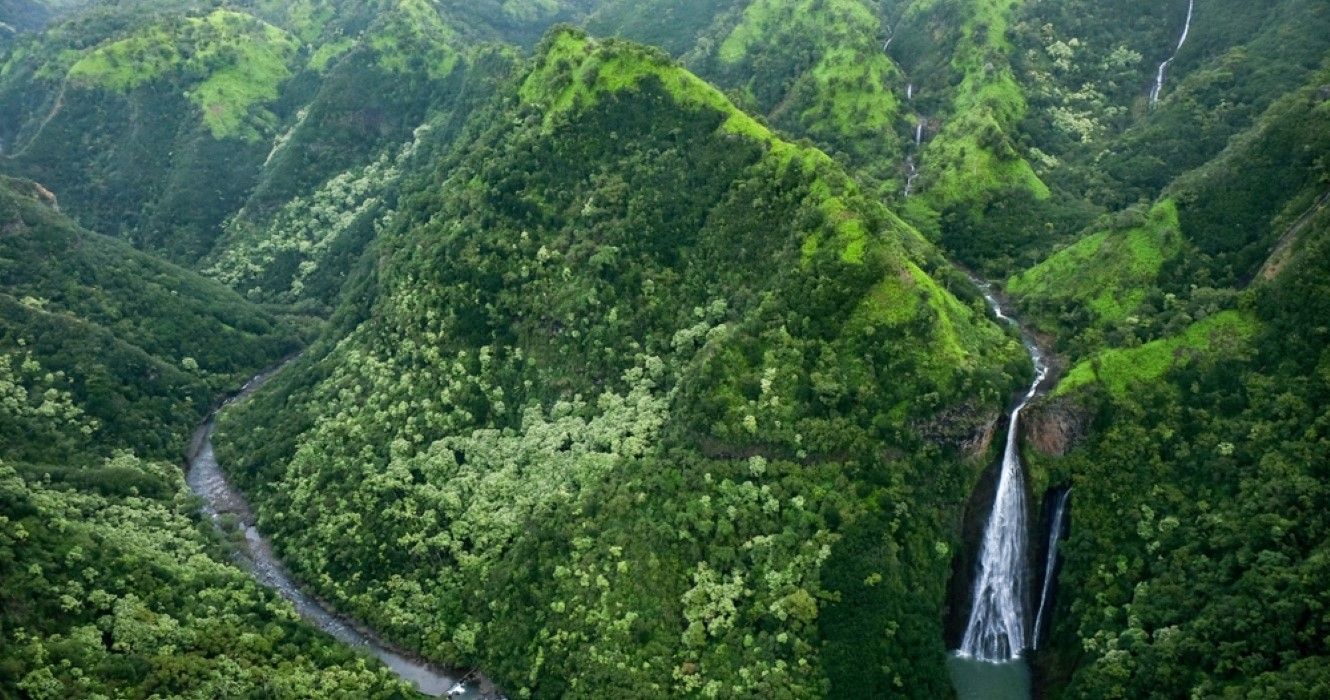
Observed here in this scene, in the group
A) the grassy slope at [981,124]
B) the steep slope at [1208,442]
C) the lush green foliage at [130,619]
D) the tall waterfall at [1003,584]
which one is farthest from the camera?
the grassy slope at [981,124]

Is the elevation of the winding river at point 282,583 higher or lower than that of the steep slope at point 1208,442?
lower

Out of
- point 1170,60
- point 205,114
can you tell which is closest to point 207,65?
point 205,114

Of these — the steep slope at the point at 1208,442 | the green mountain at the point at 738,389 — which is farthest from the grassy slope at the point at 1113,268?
the green mountain at the point at 738,389

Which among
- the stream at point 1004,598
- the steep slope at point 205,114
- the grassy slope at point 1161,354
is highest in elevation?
the steep slope at point 205,114

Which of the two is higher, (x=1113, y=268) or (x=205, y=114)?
(x=205, y=114)

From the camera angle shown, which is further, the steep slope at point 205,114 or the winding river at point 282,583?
the steep slope at point 205,114

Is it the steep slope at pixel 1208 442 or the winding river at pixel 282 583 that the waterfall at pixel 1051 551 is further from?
the winding river at pixel 282 583

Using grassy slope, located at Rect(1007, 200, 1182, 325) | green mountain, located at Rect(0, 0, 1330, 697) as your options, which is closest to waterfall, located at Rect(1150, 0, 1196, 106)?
green mountain, located at Rect(0, 0, 1330, 697)

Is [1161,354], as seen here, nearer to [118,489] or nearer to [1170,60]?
[1170,60]

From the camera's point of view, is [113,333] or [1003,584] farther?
[113,333]
